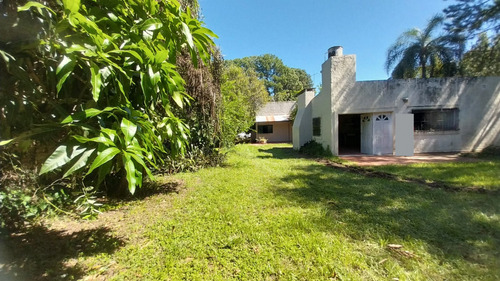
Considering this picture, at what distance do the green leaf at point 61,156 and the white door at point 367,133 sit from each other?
1328 cm

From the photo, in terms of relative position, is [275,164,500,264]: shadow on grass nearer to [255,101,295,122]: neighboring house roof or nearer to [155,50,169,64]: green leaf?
[155,50,169,64]: green leaf

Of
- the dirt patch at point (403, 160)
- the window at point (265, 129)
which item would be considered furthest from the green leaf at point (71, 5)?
the window at point (265, 129)

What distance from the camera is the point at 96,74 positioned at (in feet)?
5.06

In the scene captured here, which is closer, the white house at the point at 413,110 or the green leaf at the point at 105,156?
the green leaf at the point at 105,156

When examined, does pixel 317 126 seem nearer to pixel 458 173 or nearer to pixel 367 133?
pixel 367 133

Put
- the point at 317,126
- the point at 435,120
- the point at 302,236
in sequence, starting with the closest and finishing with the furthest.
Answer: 1. the point at 302,236
2. the point at 435,120
3. the point at 317,126

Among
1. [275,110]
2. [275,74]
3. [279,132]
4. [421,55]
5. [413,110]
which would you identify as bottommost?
[279,132]

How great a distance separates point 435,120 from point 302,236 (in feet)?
45.2

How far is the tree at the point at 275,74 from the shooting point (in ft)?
157

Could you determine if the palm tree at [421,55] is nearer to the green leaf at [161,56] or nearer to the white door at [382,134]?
the white door at [382,134]

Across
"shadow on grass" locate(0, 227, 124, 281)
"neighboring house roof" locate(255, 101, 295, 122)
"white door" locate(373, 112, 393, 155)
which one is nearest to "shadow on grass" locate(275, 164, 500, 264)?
"shadow on grass" locate(0, 227, 124, 281)

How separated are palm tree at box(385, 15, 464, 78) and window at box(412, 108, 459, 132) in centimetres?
915

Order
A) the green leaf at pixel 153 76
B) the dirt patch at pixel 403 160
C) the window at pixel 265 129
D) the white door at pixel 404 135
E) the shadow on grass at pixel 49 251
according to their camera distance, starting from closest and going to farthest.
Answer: the green leaf at pixel 153 76, the shadow on grass at pixel 49 251, the dirt patch at pixel 403 160, the white door at pixel 404 135, the window at pixel 265 129

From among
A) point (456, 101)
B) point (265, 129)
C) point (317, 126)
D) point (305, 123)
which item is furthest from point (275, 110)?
point (456, 101)
